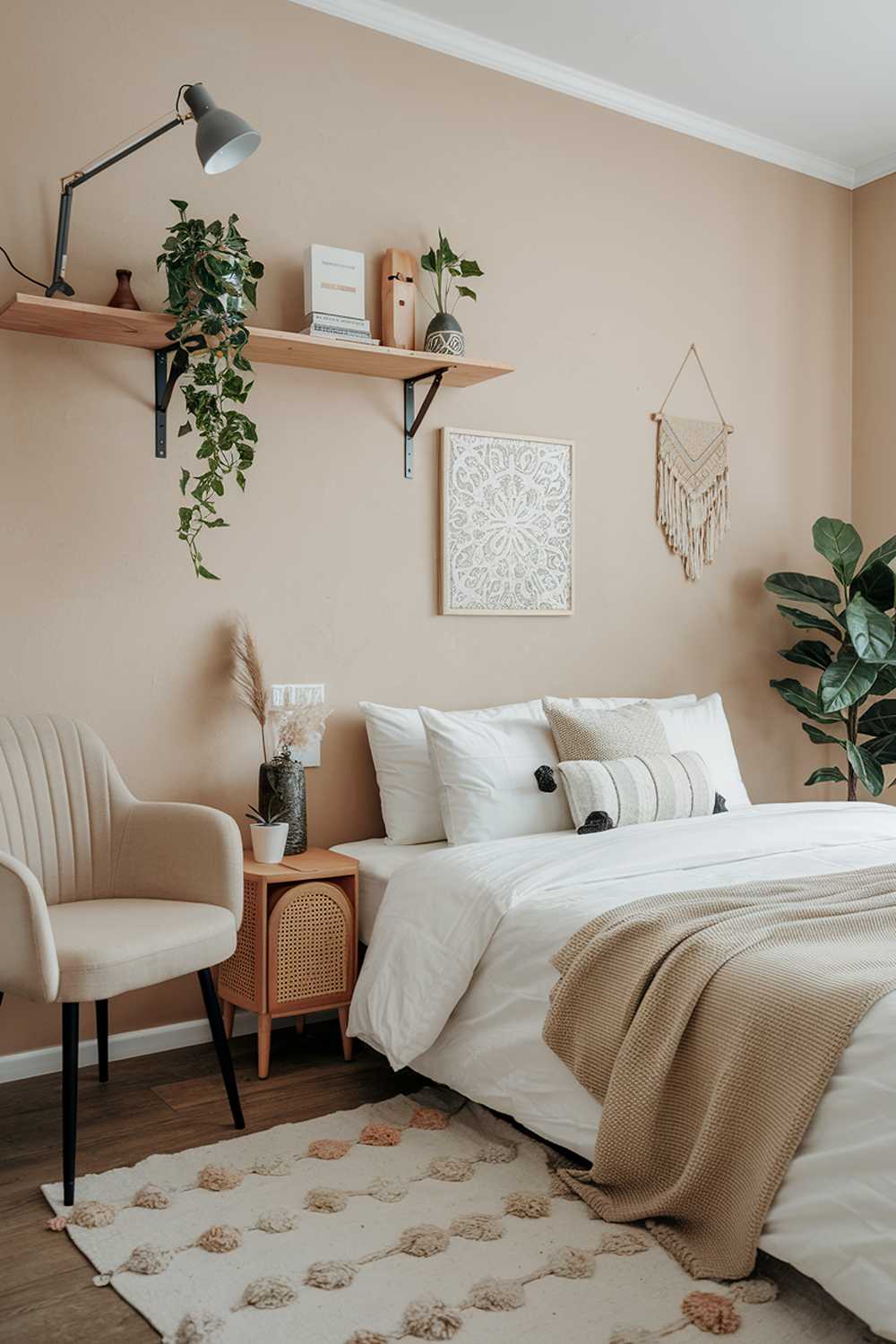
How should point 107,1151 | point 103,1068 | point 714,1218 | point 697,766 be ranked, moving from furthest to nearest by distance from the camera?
1. point 697,766
2. point 103,1068
3. point 107,1151
4. point 714,1218

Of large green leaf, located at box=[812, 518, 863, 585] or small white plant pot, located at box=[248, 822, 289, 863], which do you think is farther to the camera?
large green leaf, located at box=[812, 518, 863, 585]

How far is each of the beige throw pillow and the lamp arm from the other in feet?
5.54

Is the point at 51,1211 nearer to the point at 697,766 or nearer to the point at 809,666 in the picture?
the point at 697,766

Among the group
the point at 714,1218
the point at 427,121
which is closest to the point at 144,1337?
the point at 714,1218

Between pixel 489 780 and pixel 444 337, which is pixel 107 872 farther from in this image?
pixel 444 337

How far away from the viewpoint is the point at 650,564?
404 centimetres

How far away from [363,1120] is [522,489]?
1980mm

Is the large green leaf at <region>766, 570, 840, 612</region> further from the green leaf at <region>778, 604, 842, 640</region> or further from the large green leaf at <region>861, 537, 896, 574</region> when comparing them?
the large green leaf at <region>861, 537, 896, 574</region>

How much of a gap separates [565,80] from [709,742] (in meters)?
Answer: 2.19

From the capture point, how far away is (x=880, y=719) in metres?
4.11

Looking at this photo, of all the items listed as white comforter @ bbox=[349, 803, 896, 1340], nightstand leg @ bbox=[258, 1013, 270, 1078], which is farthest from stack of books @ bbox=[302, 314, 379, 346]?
nightstand leg @ bbox=[258, 1013, 270, 1078]

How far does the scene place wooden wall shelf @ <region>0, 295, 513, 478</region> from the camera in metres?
2.70

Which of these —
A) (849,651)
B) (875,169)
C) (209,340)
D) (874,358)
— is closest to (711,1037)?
(209,340)

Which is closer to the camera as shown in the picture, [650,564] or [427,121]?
[427,121]
